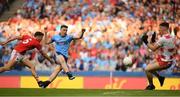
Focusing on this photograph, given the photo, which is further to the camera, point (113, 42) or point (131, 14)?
point (131, 14)

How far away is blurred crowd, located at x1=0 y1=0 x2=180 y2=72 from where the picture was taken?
773 inches

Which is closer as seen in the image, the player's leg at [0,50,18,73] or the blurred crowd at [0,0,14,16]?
the player's leg at [0,50,18,73]

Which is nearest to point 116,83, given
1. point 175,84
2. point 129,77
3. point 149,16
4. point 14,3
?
point 129,77

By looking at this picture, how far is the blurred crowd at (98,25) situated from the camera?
19641 millimetres

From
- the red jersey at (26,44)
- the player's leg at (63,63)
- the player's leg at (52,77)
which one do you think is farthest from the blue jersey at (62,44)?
the red jersey at (26,44)

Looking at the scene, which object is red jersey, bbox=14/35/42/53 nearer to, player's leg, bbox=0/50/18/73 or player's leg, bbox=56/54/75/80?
player's leg, bbox=0/50/18/73

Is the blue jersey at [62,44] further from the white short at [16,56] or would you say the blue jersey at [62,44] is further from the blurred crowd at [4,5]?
the blurred crowd at [4,5]

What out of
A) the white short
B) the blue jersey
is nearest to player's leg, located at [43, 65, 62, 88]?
the blue jersey

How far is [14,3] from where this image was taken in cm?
2564

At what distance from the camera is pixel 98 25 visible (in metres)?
21.6

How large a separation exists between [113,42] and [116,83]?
2968mm

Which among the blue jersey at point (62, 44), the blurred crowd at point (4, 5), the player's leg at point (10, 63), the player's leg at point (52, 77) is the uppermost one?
the blurred crowd at point (4, 5)

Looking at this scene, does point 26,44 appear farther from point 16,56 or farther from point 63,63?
point 63,63

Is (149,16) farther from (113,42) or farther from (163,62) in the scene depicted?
(163,62)
